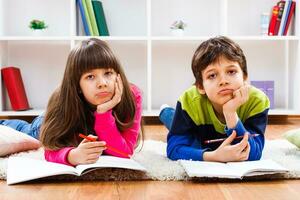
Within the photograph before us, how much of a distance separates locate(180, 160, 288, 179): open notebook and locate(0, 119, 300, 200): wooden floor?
26 millimetres

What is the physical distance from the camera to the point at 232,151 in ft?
5.15

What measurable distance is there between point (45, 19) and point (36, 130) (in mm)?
1457

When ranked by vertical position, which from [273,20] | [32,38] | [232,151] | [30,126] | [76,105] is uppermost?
[273,20]

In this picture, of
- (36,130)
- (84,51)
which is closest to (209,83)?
(84,51)

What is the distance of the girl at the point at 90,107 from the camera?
165 centimetres

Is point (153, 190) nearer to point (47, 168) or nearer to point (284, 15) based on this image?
point (47, 168)

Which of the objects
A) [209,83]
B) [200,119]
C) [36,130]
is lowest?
[36,130]

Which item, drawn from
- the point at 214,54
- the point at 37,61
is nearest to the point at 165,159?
the point at 214,54

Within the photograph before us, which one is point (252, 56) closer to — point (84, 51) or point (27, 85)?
point (27, 85)

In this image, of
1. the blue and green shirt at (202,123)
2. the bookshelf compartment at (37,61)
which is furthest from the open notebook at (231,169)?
the bookshelf compartment at (37,61)

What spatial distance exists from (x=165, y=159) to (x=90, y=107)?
309mm

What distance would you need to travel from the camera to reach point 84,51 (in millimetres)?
1678

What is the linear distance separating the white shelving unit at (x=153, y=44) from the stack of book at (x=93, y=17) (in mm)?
186

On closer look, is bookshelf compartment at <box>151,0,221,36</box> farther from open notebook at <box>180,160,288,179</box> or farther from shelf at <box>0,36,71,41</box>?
open notebook at <box>180,160,288,179</box>
